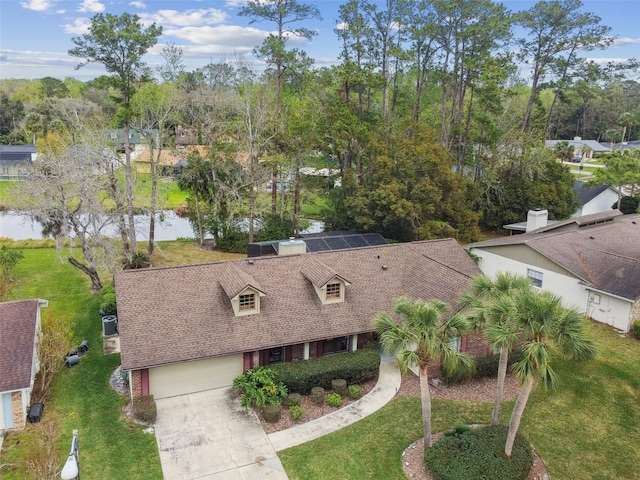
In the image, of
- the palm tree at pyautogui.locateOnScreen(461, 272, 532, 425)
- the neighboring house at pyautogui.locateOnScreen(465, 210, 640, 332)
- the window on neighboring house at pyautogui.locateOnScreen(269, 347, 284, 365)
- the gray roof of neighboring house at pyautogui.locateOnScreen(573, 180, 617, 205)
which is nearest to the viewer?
the palm tree at pyautogui.locateOnScreen(461, 272, 532, 425)

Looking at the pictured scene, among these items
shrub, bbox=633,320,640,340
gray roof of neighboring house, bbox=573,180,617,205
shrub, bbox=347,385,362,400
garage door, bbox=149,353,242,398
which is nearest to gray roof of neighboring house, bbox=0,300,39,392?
garage door, bbox=149,353,242,398

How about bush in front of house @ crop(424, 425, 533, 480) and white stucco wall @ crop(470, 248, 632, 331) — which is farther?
white stucco wall @ crop(470, 248, 632, 331)

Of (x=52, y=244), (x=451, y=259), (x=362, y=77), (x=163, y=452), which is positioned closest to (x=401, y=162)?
(x=362, y=77)

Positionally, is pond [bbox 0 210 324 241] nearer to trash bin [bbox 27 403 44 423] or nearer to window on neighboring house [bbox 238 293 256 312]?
window on neighboring house [bbox 238 293 256 312]

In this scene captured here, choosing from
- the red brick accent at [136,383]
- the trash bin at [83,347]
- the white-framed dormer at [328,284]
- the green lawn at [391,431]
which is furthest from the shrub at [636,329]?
the trash bin at [83,347]

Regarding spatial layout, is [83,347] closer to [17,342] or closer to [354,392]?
[17,342]

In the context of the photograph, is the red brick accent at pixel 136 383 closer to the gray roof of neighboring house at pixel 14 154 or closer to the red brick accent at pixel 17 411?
the red brick accent at pixel 17 411
